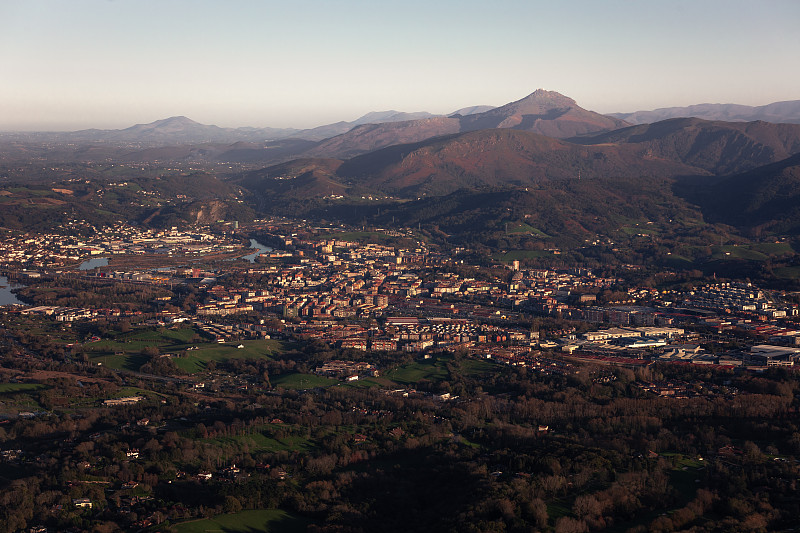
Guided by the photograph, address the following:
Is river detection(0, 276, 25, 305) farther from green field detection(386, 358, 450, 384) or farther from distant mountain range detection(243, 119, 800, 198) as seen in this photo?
distant mountain range detection(243, 119, 800, 198)

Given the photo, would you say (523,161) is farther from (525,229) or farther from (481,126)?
(481,126)

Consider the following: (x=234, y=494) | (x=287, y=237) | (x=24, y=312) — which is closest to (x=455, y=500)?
(x=234, y=494)

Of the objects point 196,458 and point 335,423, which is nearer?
point 196,458

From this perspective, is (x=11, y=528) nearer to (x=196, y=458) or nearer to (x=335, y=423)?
(x=196, y=458)

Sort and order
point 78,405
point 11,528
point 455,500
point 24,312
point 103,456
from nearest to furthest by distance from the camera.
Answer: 1. point 11,528
2. point 455,500
3. point 103,456
4. point 78,405
5. point 24,312

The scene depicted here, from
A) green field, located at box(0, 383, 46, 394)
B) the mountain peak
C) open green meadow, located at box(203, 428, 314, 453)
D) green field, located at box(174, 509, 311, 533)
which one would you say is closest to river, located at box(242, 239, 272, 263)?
green field, located at box(0, 383, 46, 394)

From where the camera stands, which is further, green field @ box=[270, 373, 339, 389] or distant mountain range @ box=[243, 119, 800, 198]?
distant mountain range @ box=[243, 119, 800, 198]

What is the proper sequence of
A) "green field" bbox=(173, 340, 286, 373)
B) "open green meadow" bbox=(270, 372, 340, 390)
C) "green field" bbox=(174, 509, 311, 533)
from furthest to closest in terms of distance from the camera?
"green field" bbox=(173, 340, 286, 373)
"open green meadow" bbox=(270, 372, 340, 390)
"green field" bbox=(174, 509, 311, 533)
